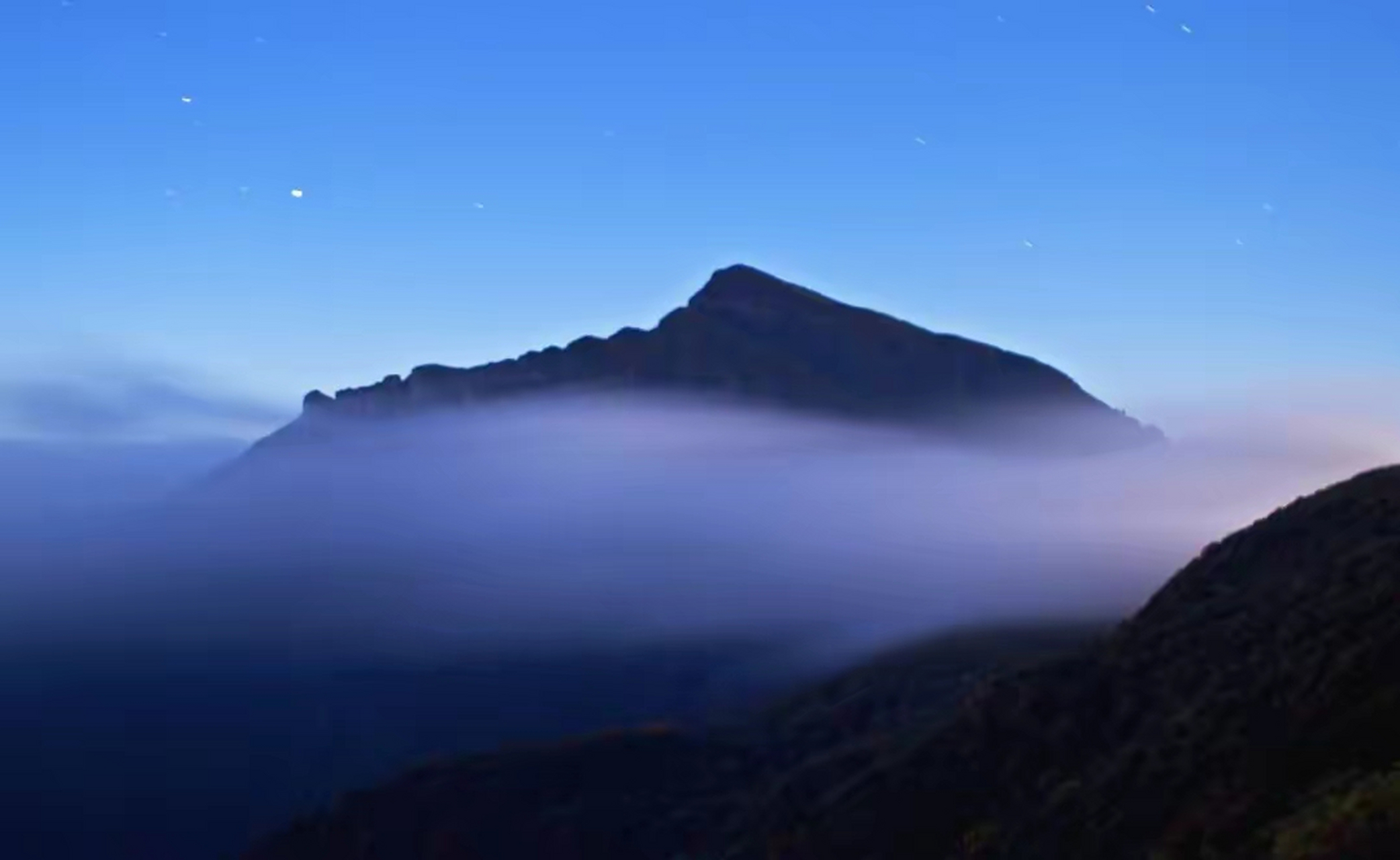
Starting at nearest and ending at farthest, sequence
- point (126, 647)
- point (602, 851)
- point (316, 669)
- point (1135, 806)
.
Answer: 1. point (1135, 806)
2. point (602, 851)
3. point (316, 669)
4. point (126, 647)

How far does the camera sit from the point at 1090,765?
→ 40.8m

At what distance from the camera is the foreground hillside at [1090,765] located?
30.7 metres

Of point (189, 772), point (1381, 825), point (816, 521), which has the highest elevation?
point (816, 521)

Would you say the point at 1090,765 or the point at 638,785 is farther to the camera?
the point at 638,785

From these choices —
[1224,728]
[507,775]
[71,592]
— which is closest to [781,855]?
[1224,728]

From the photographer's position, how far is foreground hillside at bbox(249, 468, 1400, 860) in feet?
101

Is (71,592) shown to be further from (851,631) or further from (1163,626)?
(1163,626)

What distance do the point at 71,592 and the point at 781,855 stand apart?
161 meters

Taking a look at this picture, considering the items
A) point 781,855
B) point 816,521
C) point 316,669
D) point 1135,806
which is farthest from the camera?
point 816,521

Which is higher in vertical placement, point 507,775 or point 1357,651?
point 1357,651

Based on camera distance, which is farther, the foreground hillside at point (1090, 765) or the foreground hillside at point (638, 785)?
the foreground hillside at point (638, 785)

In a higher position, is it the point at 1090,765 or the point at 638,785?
the point at 1090,765

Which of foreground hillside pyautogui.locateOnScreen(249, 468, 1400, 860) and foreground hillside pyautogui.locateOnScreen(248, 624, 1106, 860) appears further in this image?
foreground hillside pyautogui.locateOnScreen(248, 624, 1106, 860)

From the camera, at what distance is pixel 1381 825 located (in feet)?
74.8
